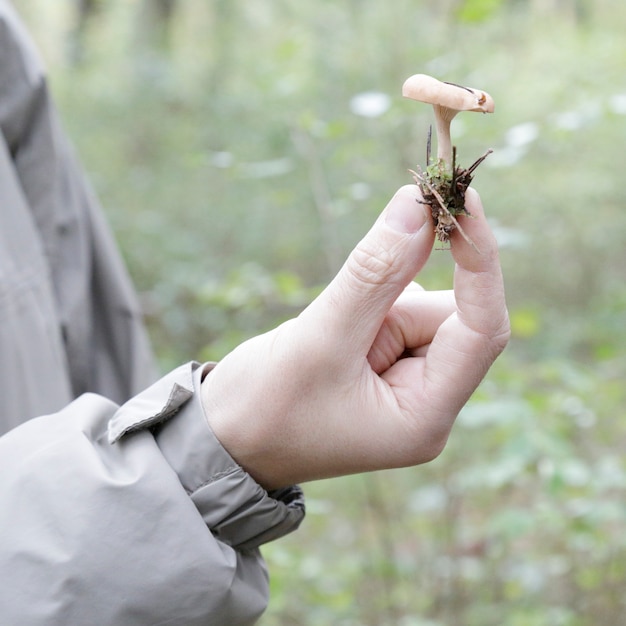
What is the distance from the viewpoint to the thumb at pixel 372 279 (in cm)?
82

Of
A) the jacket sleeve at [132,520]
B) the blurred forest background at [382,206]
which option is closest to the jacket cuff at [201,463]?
the jacket sleeve at [132,520]

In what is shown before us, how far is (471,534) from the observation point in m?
3.51

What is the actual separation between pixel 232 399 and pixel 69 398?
54cm

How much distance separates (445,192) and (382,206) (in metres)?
1.70

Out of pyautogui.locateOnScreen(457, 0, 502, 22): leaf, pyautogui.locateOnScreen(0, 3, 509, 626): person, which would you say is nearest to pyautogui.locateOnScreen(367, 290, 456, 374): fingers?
pyautogui.locateOnScreen(0, 3, 509, 626): person

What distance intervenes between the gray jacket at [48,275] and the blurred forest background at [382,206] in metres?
0.86

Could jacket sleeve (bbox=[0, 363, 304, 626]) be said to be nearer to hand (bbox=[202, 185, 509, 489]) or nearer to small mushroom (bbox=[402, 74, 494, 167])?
hand (bbox=[202, 185, 509, 489])

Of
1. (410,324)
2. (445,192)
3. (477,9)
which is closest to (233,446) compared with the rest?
(410,324)

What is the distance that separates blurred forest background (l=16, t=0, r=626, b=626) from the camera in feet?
8.14

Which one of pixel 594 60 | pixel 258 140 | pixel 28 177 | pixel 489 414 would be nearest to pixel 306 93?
pixel 258 140

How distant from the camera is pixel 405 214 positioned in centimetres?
85

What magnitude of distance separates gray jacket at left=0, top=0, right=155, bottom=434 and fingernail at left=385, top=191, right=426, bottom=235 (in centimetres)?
65

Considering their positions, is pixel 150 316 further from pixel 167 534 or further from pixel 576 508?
pixel 167 534

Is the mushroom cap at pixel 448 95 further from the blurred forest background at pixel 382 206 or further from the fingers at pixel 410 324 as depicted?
the blurred forest background at pixel 382 206
